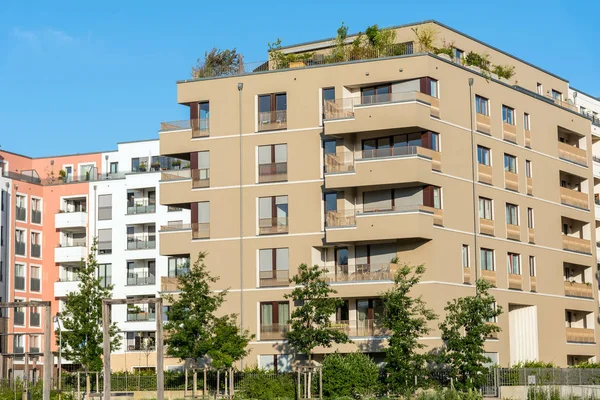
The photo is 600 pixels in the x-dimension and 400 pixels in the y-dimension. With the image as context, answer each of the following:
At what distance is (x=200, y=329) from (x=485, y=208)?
838 inches

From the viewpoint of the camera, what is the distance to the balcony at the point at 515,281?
78206 mm

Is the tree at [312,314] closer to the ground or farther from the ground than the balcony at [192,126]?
closer to the ground

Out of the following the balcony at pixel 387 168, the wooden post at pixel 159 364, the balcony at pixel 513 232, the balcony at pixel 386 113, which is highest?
the balcony at pixel 386 113

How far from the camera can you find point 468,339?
65.5 meters

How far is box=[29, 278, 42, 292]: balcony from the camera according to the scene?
104 metres

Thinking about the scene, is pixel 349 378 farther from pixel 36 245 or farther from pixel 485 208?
pixel 36 245

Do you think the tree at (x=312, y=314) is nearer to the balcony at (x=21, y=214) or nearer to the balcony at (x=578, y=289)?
the balcony at (x=578, y=289)

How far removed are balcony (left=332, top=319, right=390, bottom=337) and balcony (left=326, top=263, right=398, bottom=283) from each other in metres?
2.70

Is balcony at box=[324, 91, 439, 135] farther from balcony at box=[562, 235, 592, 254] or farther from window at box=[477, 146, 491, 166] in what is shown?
balcony at box=[562, 235, 592, 254]

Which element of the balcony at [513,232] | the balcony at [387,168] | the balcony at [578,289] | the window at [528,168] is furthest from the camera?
the balcony at [578,289]

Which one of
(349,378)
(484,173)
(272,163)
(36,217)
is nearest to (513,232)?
(484,173)

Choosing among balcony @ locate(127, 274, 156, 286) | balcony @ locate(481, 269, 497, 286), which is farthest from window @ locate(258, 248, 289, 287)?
balcony @ locate(127, 274, 156, 286)

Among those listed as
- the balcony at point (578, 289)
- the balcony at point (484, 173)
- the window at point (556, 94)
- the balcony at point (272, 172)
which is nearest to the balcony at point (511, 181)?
the balcony at point (484, 173)

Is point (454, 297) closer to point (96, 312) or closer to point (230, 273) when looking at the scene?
point (230, 273)
